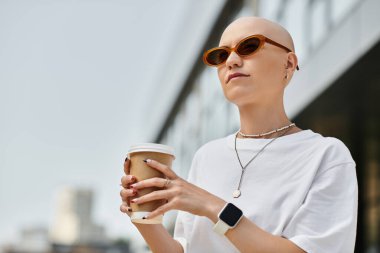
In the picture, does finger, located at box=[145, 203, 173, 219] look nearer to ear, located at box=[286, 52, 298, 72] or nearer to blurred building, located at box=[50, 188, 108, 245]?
ear, located at box=[286, 52, 298, 72]

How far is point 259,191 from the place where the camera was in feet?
5.38

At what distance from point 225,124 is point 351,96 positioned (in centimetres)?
609

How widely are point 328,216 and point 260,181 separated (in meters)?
0.23

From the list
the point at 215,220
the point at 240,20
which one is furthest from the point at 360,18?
the point at 215,220

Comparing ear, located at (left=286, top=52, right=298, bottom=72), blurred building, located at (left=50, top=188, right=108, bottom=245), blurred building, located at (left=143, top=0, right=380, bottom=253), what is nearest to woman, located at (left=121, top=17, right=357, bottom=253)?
ear, located at (left=286, top=52, right=298, bottom=72)

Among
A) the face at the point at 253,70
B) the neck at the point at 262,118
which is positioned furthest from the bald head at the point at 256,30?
the neck at the point at 262,118

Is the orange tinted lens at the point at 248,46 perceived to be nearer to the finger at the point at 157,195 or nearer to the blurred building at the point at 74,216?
the finger at the point at 157,195

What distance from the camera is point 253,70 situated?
167 centimetres

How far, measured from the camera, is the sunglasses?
1.66 m

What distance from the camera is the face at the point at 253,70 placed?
1.67 metres

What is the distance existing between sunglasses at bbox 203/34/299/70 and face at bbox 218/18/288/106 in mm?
→ 11

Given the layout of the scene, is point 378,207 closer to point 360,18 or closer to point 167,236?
Result: point 360,18

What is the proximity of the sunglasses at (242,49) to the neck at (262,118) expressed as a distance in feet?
0.53

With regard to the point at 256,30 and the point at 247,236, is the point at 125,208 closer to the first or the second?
the point at 247,236
